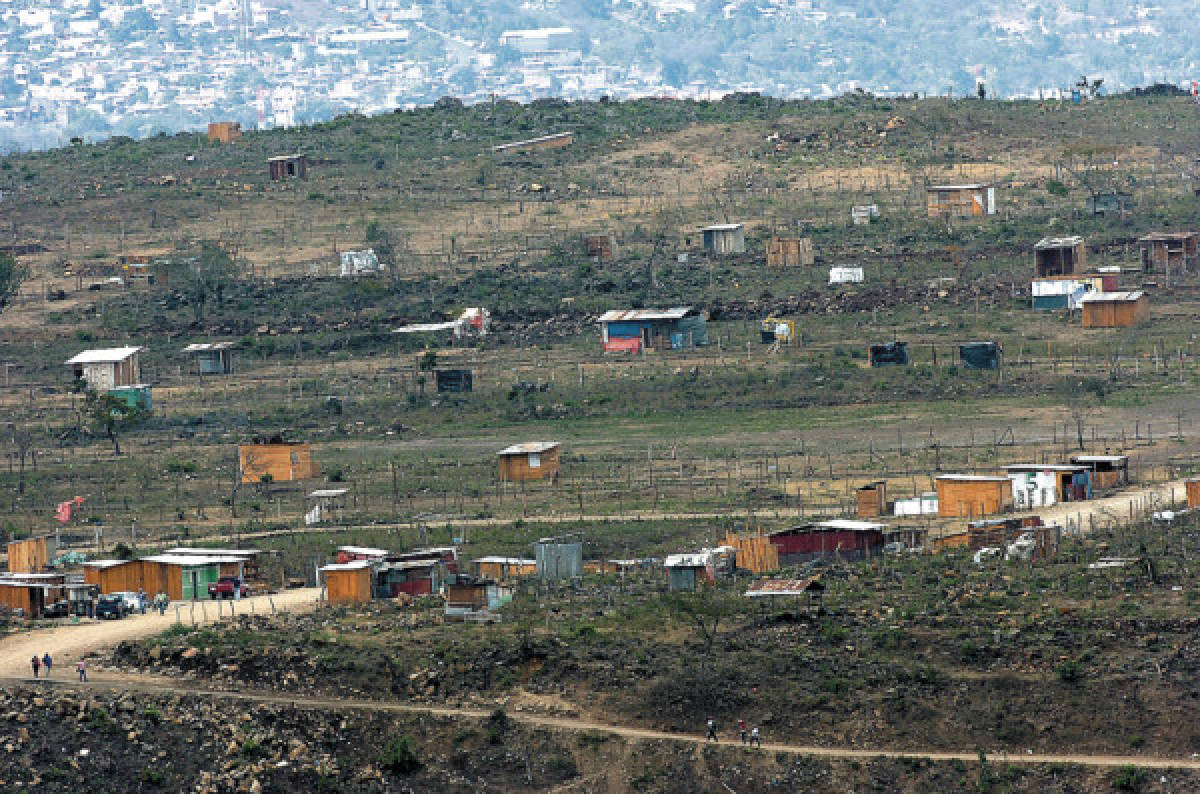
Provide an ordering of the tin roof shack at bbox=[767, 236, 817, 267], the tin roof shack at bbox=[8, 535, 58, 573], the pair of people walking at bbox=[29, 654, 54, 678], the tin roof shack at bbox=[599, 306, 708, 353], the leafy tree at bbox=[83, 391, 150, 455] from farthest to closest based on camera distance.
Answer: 1. the tin roof shack at bbox=[767, 236, 817, 267]
2. the tin roof shack at bbox=[599, 306, 708, 353]
3. the leafy tree at bbox=[83, 391, 150, 455]
4. the tin roof shack at bbox=[8, 535, 58, 573]
5. the pair of people walking at bbox=[29, 654, 54, 678]

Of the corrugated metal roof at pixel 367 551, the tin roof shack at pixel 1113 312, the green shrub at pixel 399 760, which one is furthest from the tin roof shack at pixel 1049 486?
the tin roof shack at pixel 1113 312

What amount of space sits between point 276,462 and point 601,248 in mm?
25834

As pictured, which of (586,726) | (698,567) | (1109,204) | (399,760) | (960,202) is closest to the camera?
(399,760)

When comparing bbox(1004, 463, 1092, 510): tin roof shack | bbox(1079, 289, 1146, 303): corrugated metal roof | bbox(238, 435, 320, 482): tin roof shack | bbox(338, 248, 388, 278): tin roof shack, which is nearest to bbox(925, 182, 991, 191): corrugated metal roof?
bbox(1079, 289, 1146, 303): corrugated metal roof

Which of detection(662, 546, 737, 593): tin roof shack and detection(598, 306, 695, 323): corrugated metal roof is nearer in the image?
detection(662, 546, 737, 593): tin roof shack

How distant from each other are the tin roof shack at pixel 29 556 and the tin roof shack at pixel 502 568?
1006 centimetres

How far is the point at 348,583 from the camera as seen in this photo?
42.5 m

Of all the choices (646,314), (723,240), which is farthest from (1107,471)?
(723,240)

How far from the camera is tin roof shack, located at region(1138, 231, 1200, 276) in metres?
72.1

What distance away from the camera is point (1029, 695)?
3566 cm

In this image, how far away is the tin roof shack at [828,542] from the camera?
43594 millimetres

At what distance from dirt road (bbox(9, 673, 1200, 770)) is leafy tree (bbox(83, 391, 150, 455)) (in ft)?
82.7

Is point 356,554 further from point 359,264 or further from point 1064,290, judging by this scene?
point 359,264

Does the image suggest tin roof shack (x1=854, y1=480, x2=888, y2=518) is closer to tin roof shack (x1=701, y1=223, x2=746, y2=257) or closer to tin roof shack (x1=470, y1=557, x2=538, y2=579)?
tin roof shack (x1=470, y1=557, x2=538, y2=579)
